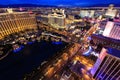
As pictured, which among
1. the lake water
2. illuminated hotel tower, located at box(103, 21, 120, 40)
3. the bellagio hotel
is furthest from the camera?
the bellagio hotel

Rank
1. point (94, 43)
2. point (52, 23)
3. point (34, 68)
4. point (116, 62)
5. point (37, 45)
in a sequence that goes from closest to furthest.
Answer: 1. point (116, 62)
2. point (34, 68)
3. point (37, 45)
4. point (94, 43)
5. point (52, 23)

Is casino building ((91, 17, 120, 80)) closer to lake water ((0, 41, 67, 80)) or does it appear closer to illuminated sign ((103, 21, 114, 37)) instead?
lake water ((0, 41, 67, 80))

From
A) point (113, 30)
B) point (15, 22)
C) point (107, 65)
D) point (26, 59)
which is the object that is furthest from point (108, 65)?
point (15, 22)

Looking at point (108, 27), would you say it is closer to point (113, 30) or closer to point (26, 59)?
point (113, 30)

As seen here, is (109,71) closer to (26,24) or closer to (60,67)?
(60,67)

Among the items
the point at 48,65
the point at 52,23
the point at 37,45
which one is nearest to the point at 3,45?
the point at 37,45

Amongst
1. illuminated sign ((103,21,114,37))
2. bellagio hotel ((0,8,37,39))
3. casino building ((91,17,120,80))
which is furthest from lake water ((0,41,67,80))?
illuminated sign ((103,21,114,37))

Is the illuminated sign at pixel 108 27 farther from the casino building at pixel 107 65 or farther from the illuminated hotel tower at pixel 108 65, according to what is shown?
the illuminated hotel tower at pixel 108 65
